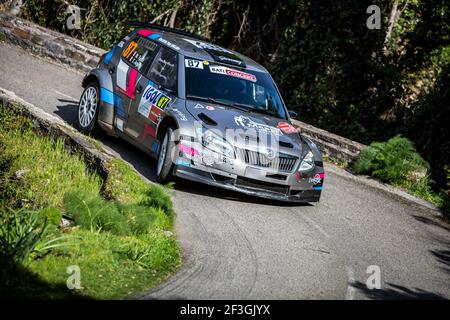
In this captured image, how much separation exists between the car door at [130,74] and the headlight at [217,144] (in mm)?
1635

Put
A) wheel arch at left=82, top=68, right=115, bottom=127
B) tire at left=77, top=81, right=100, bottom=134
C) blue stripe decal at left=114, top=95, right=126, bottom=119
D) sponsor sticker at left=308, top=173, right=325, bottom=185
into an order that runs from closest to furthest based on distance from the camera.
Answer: sponsor sticker at left=308, top=173, right=325, bottom=185, blue stripe decal at left=114, top=95, right=126, bottom=119, wheel arch at left=82, top=68, right=115, bottom=127, tire at left=77, top=81, right=100, bottom=134

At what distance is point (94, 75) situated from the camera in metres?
11.7

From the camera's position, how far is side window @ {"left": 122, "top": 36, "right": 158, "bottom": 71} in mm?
11086

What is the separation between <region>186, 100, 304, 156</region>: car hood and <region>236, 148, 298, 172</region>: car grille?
0.10 metres

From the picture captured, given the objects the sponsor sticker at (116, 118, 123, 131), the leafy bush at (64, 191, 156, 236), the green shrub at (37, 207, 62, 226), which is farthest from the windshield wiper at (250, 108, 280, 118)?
the green shrub at (37, 207, 62, 226)

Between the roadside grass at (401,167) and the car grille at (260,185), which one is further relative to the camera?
the roadside grass at (401,167)

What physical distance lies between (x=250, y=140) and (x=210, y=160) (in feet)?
2.09

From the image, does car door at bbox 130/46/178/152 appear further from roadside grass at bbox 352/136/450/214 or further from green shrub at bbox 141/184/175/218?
roadside grass at bbox 352/136/450/214

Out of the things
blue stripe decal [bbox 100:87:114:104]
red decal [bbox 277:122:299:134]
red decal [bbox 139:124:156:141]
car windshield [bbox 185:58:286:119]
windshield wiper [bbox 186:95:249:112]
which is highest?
car windshield [bbox 185:58:286:119]

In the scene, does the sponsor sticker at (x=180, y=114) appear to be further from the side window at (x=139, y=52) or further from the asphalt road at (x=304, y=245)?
the side window at (x=139, y=52)

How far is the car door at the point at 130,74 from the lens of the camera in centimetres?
1069

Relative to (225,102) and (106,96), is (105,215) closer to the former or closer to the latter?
(225,102)

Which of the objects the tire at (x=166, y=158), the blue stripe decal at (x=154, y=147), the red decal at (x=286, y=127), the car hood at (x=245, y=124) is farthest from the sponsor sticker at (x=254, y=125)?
the blue stripe decal at (x=154, y=147)
